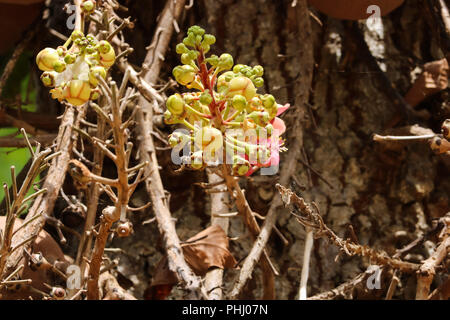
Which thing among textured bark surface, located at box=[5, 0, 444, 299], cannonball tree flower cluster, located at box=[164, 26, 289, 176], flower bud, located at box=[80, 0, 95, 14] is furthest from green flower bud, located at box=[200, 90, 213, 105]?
textured bark surface, located at box=[5, 0, 444, 299]

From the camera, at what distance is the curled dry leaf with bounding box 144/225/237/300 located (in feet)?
2.67

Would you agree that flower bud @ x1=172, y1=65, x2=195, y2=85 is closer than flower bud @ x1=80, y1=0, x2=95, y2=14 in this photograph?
Yes

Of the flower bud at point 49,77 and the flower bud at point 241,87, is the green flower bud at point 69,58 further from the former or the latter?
the flower bud at point 241,87

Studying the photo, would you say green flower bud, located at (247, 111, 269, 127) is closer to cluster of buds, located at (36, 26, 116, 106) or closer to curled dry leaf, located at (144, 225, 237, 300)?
cluster of buds, located at (36, 26, 116, 106)

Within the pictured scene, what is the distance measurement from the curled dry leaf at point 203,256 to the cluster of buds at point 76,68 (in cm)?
26

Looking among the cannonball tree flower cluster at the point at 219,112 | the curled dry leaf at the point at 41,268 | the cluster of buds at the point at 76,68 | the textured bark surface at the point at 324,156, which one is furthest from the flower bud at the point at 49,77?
the textured bark surface at the point at 324,156

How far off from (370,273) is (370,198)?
0.98ft

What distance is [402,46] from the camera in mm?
1198

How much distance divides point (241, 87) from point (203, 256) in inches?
11.9

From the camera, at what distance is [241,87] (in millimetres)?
612

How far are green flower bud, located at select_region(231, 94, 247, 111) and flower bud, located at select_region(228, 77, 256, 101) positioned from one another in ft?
0.04

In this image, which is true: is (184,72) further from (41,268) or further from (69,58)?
(41,268)

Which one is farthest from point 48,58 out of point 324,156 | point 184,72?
point 324,156

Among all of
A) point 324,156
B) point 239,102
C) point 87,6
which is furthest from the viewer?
point 324,156
